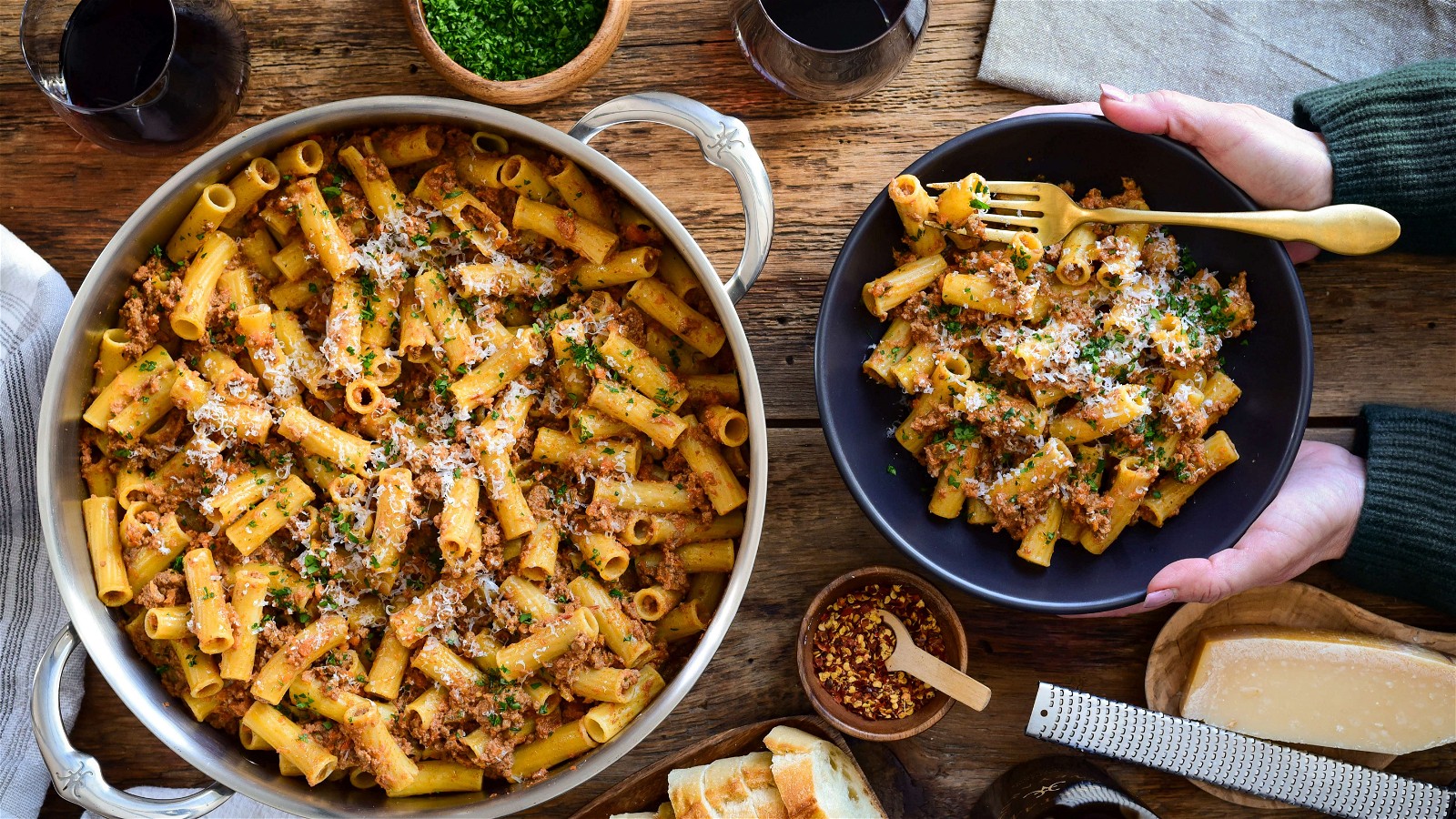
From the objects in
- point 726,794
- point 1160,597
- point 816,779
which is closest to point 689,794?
point 726,794

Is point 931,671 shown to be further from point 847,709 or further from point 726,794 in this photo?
point 726,794

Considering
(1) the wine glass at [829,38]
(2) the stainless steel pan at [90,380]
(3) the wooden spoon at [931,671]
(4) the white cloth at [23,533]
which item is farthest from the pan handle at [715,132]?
(4) the white cloth at [23,533]

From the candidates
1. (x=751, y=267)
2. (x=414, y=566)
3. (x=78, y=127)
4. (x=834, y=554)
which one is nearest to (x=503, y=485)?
(x=414, y=566)

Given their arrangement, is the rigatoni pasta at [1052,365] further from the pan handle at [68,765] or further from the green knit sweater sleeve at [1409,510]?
the pan handle at [68,765]

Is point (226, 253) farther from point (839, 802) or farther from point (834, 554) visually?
point (839, 802)

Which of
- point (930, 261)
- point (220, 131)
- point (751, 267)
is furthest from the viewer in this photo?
point (220, 131)

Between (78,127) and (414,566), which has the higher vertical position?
(78,127)

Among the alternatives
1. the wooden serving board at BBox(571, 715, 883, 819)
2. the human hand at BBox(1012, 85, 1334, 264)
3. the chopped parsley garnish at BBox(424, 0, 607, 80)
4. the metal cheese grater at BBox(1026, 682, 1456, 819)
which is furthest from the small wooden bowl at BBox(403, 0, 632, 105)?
the metal cheese grater at BBox(1026, 682, 1456, 819)
